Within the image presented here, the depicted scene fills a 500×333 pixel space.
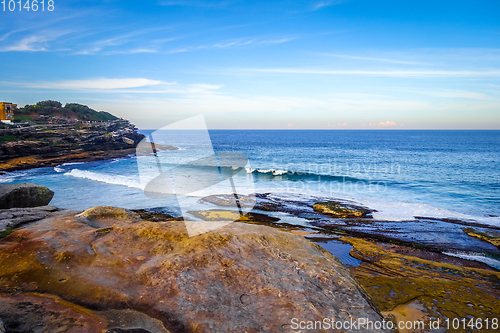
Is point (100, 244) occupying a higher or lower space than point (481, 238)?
higher

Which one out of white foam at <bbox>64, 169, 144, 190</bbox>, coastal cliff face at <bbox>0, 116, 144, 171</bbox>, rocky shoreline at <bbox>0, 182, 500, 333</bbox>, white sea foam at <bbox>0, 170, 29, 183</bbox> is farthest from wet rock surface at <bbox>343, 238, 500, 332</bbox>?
coastal cliff face at <bbox>0, 116, 144, 171</bbox>

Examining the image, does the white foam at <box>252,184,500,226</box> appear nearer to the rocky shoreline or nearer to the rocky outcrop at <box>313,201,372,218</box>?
the rocky outcrop at <box>313,201,372,218</box>

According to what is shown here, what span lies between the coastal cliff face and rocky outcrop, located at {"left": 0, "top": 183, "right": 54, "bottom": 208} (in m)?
29.4

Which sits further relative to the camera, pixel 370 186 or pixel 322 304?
pixel 370 186

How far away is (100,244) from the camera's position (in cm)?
566

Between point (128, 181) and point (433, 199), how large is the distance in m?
28.9

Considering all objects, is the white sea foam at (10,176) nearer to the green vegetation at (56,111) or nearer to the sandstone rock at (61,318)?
the sandstone rock at (61,318)

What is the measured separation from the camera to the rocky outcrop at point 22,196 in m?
11.6

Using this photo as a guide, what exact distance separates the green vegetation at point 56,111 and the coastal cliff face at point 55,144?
37.3 feet

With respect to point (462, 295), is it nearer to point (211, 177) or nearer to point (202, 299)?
point (202, 299)

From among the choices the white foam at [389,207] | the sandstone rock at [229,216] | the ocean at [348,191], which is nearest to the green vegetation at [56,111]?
the ocean at [348,191]

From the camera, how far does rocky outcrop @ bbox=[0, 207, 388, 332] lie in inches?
155

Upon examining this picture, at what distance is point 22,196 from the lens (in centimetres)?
1216

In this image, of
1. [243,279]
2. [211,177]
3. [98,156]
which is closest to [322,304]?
[243,279]
